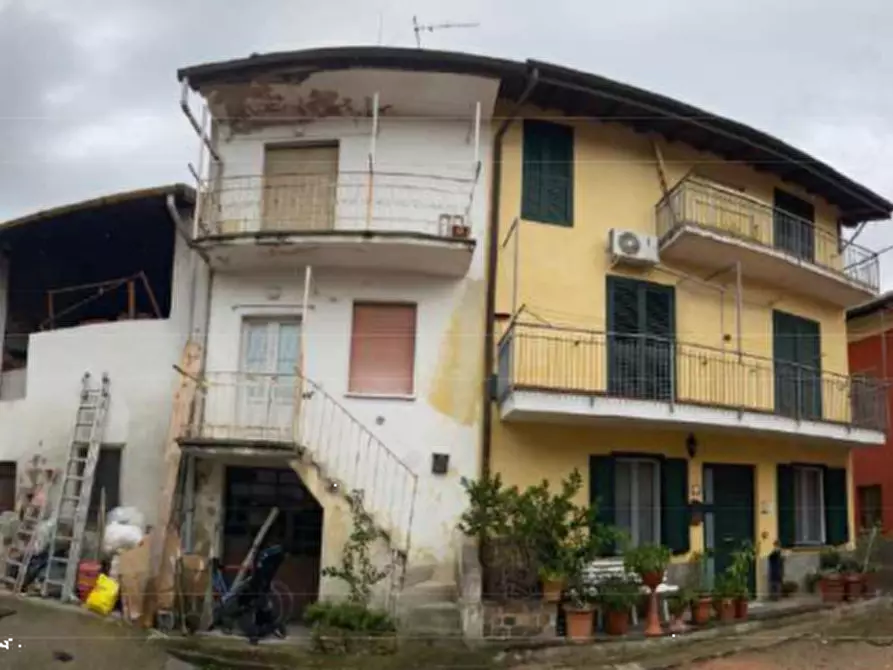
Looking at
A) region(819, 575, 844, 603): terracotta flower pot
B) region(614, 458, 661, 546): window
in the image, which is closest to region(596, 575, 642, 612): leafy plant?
region(614, 458, 661, 546): window

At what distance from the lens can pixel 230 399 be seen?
540 inches

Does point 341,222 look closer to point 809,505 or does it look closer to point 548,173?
point 548,173

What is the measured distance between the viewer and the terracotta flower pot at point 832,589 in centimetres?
1565

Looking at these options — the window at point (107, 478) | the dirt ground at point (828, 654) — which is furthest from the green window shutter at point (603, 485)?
the window at point (107, 478)

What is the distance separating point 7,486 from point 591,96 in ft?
39.8

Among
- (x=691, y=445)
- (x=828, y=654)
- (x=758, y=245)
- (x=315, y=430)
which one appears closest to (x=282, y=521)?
(x=315, y=430)

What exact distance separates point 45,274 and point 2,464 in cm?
403

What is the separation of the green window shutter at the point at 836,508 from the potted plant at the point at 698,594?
442 centimetres

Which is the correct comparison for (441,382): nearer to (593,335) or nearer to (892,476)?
(593,335)

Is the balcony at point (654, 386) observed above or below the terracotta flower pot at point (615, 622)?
above

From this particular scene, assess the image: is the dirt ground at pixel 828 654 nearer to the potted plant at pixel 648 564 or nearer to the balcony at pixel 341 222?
the potted plant at pixel 648 564

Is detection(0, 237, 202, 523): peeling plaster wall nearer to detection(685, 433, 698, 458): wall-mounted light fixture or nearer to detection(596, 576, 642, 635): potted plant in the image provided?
detection(596, 576, 642, 635): potted plant

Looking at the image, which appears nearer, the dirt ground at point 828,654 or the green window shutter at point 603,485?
the dirt ground at point 828,654

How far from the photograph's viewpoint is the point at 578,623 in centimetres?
1189
